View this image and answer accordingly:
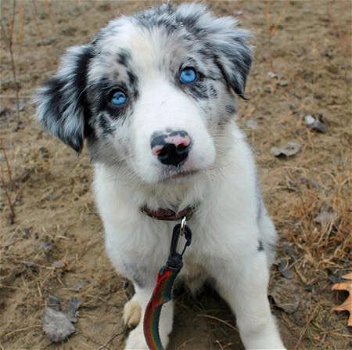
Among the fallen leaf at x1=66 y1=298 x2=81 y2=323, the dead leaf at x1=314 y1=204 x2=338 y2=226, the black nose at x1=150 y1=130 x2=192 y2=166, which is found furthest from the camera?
the dead leaf at x1=314 y1=204 x2=338 y2=226

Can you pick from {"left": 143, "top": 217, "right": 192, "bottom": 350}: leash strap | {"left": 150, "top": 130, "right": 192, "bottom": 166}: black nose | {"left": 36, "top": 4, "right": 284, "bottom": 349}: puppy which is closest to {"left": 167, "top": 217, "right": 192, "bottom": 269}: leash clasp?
{"left": 143, "top": 217, "right": 192, "bottom": 350}: leash strap

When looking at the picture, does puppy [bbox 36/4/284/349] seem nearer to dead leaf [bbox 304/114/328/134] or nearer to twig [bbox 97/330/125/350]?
twig [bbox 97/330/125/350]

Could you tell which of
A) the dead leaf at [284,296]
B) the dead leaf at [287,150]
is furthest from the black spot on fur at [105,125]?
the dead leaf at [287,150]

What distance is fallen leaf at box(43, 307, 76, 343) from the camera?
309cm

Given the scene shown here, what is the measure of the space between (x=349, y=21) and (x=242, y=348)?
3.54m

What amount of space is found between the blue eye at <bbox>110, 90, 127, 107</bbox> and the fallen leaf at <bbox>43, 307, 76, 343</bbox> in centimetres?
135

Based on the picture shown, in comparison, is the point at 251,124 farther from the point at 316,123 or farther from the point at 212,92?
the point at 212,92

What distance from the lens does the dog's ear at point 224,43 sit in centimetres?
261

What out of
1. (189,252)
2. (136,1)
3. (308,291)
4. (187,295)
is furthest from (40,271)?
(136,1)

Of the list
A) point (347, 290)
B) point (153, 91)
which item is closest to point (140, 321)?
point (347, 290)

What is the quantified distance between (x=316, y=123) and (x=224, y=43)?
74.9 inches

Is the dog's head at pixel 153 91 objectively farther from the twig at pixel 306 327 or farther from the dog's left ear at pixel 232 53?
the twig at pixel 306 327

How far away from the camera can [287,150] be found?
418cm

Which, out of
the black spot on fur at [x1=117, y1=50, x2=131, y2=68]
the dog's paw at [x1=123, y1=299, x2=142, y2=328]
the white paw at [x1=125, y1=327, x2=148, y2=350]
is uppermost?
the black spot on fur at [x1=117, y1=50, x2=131, y2=68]
